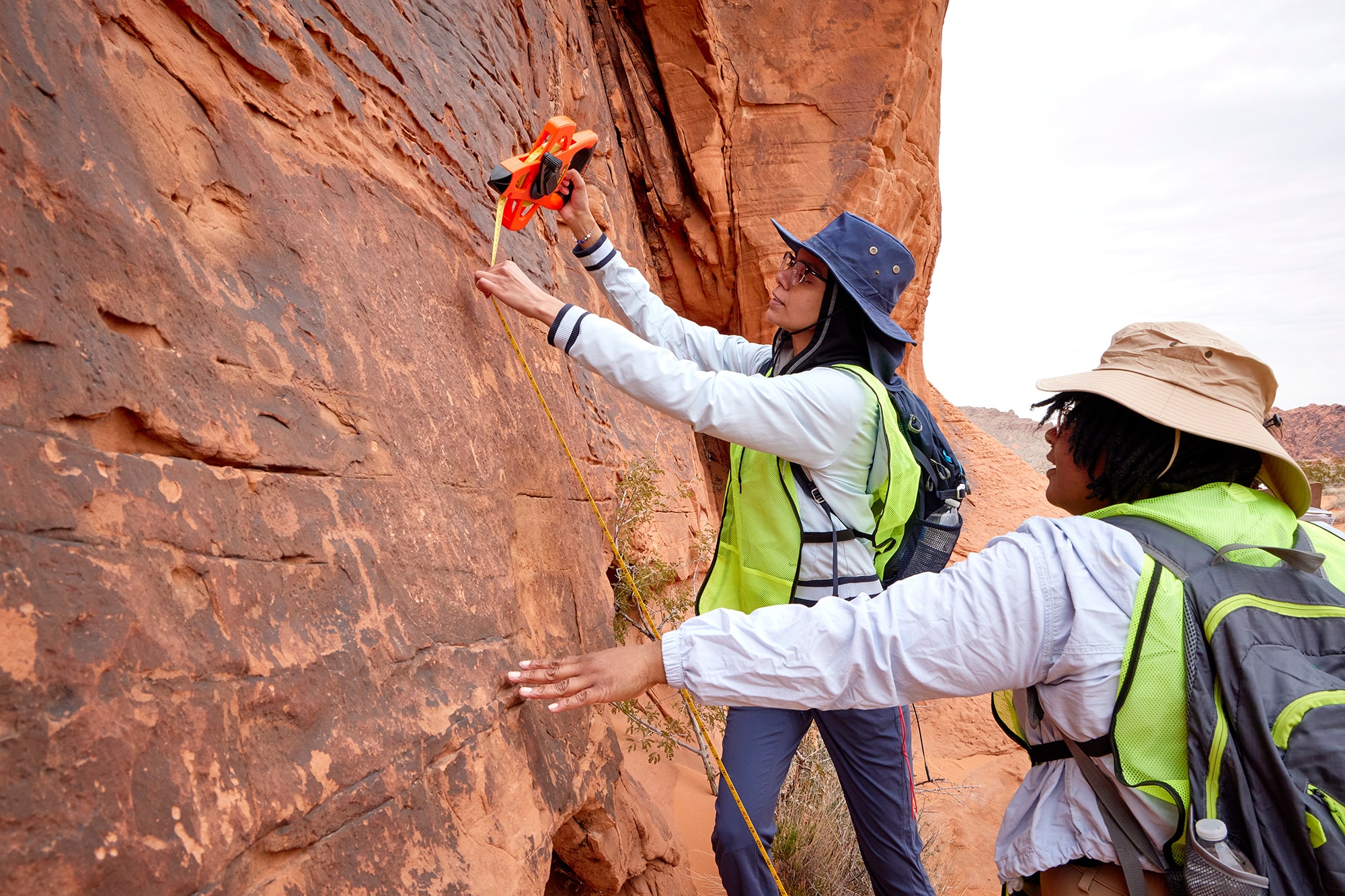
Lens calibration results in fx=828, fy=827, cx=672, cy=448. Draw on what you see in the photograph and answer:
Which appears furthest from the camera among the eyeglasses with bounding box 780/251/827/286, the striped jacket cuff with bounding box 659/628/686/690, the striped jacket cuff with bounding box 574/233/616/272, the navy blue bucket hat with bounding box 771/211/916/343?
the striped jacket cuff with bounding box 574/233/616/272

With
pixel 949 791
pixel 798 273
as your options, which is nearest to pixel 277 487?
pixel 798 273

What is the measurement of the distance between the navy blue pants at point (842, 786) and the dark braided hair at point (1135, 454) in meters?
1.10

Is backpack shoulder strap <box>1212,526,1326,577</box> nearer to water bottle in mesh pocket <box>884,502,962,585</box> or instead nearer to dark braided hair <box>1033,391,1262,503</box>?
dark braided hair <box>1033,391,1262,503</box>

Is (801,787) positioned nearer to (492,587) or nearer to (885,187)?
(492,587)

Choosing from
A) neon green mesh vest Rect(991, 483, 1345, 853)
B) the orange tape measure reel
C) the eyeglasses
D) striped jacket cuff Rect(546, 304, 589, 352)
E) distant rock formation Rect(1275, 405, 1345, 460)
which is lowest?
distant rock formation Rect(1275, 405, 1345, 460)

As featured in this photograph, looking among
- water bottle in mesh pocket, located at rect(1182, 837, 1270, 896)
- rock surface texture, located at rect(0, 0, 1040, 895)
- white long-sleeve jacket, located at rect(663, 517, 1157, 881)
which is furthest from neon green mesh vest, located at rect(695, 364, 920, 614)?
water bottle in mesh pocket, located at rect(1182, 837, 1270, 896)

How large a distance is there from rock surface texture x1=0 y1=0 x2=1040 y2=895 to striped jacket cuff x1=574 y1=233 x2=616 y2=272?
0.94ft

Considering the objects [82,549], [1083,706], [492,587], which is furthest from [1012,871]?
[82,549]

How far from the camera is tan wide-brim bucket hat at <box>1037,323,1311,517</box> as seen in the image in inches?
64.5

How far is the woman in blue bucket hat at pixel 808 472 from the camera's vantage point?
8.10 feet

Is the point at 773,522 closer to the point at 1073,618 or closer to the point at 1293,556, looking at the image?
the point at 1073,618

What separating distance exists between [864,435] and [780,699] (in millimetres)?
1044

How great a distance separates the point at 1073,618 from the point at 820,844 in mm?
3137

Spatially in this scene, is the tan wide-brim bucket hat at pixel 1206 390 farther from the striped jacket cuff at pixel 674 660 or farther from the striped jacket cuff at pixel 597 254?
the striped jacket cuff at pixel 597 254
